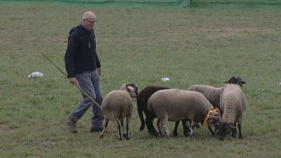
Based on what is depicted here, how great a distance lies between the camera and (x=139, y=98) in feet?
34.8

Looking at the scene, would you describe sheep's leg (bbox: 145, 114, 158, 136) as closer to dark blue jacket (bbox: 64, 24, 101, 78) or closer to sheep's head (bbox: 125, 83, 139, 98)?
sheep's head (bbox: 125, 83, 139, 98)

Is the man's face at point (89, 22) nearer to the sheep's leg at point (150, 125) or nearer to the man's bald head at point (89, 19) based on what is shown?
the man's bald head at point (89, 19)

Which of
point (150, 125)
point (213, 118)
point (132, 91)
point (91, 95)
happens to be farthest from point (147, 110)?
point (213, 118)

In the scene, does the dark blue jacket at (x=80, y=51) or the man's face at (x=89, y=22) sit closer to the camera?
the man's face at (x=89, y=22)

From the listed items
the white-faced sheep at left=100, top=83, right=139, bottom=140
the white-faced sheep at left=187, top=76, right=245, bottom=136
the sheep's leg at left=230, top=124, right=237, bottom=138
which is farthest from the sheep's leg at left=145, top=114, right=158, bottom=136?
the sheep's leg at left=230, top=124, right=237, bottom=138

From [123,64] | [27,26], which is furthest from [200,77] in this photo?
[27,26]

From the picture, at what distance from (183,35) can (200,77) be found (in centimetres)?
796

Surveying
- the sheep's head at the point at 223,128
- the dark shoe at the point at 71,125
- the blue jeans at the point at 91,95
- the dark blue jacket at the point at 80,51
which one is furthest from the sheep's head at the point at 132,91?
the sheep's head at the point at 223,128

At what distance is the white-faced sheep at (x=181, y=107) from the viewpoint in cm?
1025

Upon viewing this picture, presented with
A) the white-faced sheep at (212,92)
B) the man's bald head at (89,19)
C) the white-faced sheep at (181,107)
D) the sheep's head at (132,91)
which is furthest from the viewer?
the sheep's head at (132,91)

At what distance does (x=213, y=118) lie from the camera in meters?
10.2

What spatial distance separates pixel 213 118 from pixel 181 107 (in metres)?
0.50

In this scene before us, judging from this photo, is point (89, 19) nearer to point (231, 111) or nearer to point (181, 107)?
point (181, 107)

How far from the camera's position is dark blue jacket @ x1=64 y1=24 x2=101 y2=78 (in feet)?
35.0
